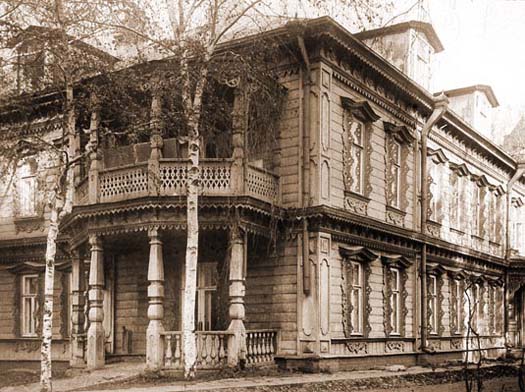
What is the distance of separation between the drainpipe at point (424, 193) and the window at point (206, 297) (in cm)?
732

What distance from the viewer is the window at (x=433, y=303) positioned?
23752 mm

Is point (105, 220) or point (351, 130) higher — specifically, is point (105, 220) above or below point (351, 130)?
below

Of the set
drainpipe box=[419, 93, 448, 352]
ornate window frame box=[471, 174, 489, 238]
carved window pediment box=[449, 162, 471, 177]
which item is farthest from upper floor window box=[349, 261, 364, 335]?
ornate window frame box=[471, 174, 489, 238]

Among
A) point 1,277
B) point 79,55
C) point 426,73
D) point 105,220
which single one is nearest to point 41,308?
point 1,277

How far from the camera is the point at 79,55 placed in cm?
1505

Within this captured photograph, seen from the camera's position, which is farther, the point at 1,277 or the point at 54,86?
the point at 1,277

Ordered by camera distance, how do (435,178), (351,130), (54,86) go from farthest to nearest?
(435,178), (351,130), (54,86)

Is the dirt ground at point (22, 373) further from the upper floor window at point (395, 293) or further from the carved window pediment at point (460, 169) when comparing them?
the carved window pediment at point (460, 169)

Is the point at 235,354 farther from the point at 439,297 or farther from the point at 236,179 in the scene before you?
the point at 439,297

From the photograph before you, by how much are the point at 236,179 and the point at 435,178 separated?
10.6 meters

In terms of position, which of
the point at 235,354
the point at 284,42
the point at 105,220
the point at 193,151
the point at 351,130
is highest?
the point at 284,42

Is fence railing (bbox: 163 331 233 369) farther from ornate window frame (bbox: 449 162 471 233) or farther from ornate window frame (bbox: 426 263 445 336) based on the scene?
ornate window frame (bbox: 449 162 471 233)

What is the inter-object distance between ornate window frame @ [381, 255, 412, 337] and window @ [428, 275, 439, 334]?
2.19 meters

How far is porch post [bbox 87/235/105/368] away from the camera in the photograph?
55.6ft
